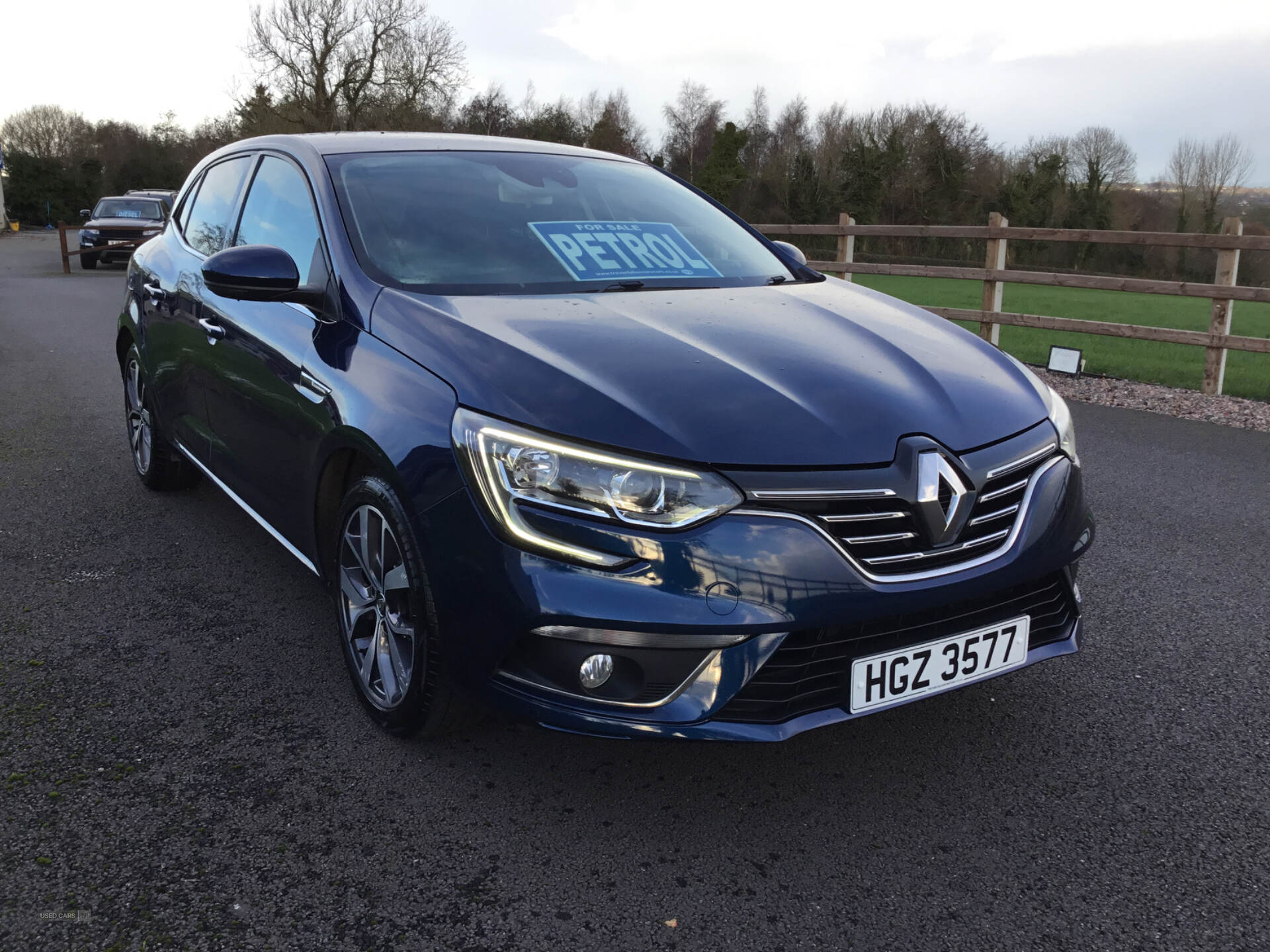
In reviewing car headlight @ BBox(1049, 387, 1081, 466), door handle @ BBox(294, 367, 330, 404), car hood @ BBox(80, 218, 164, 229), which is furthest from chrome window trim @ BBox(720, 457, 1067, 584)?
car hood @ BBox(80, 218, 164, 229)

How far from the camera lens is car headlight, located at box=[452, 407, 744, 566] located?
2.16 m

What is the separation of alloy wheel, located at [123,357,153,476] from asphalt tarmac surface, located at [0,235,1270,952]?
4.04 feet

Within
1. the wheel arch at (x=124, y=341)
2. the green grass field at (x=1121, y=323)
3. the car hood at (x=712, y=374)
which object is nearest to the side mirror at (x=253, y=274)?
the car hood at (x=712, y=374)

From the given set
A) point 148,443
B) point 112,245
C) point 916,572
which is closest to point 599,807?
point 916,572

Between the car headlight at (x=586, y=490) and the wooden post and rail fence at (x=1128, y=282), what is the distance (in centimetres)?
757

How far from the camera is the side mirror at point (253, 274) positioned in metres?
2.97

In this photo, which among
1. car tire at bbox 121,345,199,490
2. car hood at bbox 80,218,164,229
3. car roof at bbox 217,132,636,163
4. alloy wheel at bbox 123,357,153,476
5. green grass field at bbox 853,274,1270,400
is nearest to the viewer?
car roof at bbox 217,132,636,163

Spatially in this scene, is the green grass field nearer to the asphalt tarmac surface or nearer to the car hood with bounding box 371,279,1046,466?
the asphalt tarmac surface

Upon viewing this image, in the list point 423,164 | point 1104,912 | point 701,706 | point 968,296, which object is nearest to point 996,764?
point 1104,912

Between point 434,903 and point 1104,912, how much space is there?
4.49 feet

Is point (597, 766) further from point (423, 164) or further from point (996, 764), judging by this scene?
point (423, 164)

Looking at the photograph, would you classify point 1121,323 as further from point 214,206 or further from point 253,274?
point 253,274

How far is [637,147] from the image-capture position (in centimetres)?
6794

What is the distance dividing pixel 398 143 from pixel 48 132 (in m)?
81.1
